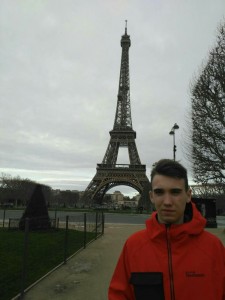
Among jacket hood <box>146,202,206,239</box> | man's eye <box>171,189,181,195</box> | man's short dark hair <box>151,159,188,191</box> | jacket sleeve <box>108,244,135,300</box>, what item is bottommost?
jacket sleeve <box>108,244,135,300</box>

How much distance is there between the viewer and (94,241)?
16062 mm

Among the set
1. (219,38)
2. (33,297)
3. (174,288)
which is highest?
(219,38)

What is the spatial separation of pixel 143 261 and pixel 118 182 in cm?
6989

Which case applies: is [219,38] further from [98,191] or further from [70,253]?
[98,191]

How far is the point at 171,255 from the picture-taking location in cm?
231

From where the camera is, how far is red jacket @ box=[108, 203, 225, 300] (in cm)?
223

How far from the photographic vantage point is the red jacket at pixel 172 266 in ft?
7.31

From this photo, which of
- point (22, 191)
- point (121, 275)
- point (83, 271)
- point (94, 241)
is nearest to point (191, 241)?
point (121, 275)

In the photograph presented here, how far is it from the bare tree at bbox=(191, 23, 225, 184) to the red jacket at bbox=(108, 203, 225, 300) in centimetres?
1939

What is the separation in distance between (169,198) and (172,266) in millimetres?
448

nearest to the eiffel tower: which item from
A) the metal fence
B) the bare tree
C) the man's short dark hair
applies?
the bare tree

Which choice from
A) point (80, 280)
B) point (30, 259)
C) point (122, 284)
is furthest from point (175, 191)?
point (30, 259)

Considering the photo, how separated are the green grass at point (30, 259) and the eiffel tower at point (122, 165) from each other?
163ft

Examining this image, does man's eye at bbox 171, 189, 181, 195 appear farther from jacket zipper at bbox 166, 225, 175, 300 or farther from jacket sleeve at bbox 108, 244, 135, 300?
jacket sleeve at bbox 108, 244, 135, 300
